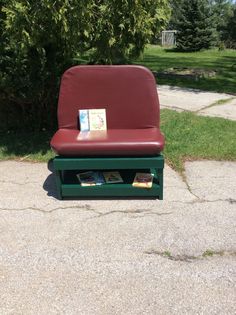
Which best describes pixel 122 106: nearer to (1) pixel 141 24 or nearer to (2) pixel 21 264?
(1) pixel 141 24

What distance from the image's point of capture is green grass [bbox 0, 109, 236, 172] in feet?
18.4

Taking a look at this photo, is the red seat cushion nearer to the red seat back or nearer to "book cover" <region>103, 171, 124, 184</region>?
"book cover" <region>103, 171, 124, 184</region>

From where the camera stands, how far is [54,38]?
5.00 meters

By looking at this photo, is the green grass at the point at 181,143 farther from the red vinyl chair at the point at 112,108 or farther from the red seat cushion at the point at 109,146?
the red seat cushion at the point at 109,146

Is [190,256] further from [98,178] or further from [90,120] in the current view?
[90,120]

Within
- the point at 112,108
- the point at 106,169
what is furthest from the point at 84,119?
the point at 106,169

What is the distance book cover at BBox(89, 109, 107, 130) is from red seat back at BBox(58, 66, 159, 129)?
6 centimetres

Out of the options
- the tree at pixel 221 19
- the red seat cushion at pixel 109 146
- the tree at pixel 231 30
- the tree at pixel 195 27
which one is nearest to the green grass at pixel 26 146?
the red seat cushion at pixel 109 146

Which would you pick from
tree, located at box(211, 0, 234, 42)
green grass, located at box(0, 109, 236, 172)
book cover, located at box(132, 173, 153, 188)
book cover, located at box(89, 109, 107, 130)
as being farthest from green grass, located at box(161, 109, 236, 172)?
tree, located at box(211, 0, 234, 42)

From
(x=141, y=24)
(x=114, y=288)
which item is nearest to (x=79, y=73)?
(x=141, y=24)

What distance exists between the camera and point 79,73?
4750 millimetres

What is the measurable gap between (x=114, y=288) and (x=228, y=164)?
281 cm

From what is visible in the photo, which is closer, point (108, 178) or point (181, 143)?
point (108, 178)

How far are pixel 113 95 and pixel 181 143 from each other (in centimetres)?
152
